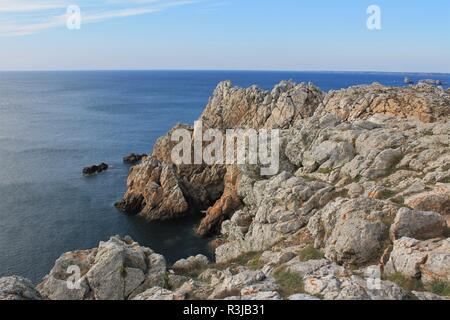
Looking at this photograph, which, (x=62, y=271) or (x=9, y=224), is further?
(x=9, y=224)

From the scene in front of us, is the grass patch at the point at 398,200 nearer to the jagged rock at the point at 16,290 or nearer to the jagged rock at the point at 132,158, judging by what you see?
the jagged rock at the point at 16,290

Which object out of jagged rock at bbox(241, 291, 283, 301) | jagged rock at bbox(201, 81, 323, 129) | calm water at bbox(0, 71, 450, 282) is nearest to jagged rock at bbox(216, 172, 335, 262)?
jagged rock at bbox(241, 291, 283, 301)

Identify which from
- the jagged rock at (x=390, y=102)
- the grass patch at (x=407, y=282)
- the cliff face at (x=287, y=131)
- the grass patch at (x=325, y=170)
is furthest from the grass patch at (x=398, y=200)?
the jagged rock at (x=390, y=102)

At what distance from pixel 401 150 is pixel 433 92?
28.1 metres

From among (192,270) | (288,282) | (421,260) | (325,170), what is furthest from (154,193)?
(421,260)

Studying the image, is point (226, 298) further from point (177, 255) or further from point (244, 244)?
point (177, 255)

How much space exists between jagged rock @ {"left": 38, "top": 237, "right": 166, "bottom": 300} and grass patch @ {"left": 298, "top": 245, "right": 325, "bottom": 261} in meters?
10.2

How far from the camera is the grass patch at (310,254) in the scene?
30.4m

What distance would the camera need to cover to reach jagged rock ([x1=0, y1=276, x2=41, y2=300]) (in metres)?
24.2

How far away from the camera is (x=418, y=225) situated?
89.5 ft
